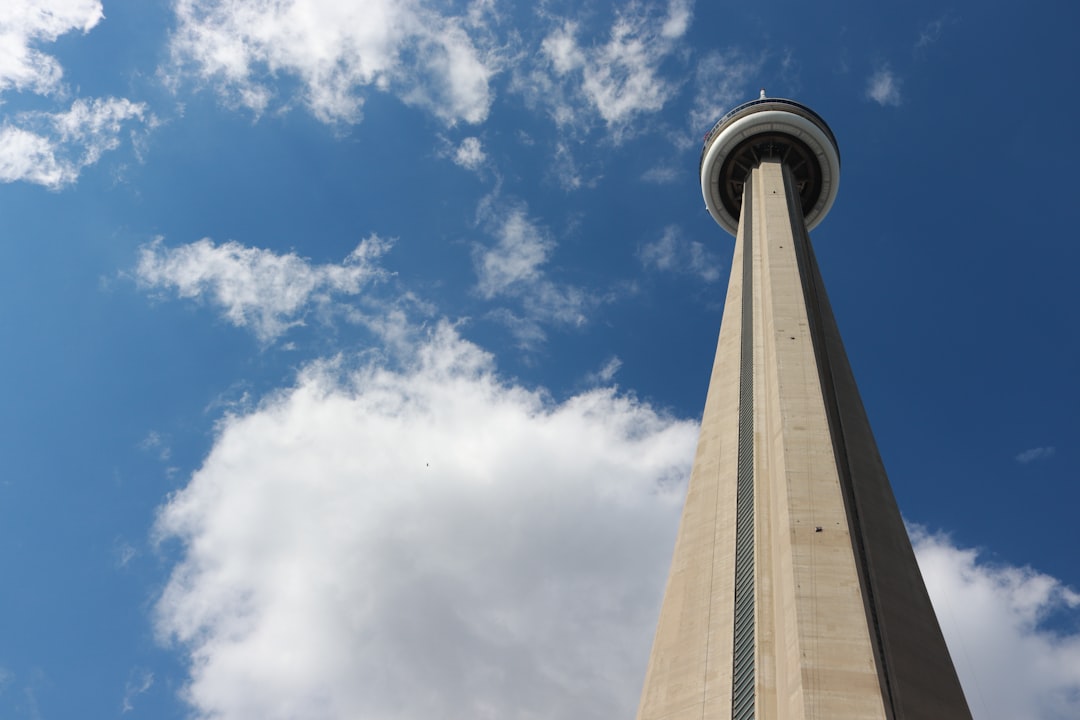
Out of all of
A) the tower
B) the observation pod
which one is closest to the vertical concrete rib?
the tower

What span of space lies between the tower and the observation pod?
10.2 metres

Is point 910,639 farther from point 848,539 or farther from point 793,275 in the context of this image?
point 793,275

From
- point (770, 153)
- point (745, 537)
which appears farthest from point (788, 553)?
point (770, 153)

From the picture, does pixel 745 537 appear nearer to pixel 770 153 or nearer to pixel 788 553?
pixel 788 553

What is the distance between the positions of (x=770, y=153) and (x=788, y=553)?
30.3 meters

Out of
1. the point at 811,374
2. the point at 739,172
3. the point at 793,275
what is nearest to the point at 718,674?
the point at 811,374

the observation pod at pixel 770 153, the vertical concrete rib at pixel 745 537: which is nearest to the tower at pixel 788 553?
the vertical concrete rib at pixel 745 537

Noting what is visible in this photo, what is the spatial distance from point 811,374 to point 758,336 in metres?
6.07

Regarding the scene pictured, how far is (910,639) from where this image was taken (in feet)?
53.9

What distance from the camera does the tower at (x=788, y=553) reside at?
13227 mm

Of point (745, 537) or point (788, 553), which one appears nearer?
point (788, 553)

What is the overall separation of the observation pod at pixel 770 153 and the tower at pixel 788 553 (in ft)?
33.4

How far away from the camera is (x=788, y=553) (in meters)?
15.0

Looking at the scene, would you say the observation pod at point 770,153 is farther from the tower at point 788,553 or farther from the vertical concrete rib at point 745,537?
the vertical concrete rib at point 745,537
